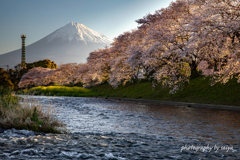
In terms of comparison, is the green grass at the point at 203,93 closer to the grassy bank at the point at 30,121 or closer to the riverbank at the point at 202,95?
the riverbank at the point at 202,95

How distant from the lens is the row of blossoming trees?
757 inches

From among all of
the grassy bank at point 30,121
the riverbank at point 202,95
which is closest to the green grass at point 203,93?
the riverbank at point 202,95

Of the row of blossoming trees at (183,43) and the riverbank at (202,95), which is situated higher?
the row of blossoming trees at (183,43)

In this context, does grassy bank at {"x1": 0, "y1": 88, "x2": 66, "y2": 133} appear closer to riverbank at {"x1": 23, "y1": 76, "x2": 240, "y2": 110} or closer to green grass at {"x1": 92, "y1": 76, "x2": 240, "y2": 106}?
riverbank at {"x1": 23, "y1": 76, "x2": 240, "y2": 110}

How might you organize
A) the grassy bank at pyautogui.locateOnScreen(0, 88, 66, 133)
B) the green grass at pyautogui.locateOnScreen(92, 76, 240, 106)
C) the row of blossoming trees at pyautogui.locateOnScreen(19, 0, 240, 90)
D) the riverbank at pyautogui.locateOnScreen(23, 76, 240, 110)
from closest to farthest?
the grassy bank at pyautogui.locateOnScreen(0, 88, 66, 133) → the riverbank at pyautogui.locateOnScreen(23, 76, 240, 110) → the row of blossoming trees at pyautogui.locateOnScreen(19, 0, 240, 90) → the green grass at pyautogui.locateOnScreen(92, 76, 240, 106)

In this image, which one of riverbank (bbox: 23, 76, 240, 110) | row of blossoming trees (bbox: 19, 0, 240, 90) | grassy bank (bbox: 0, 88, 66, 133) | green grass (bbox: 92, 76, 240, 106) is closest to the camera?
grassy bank (bbox: 0, 88, 66, 133)

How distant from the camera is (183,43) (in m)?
26.1

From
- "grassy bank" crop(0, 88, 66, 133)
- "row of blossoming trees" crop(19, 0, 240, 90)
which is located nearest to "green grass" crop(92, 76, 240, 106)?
"row of blossoming trees" crop(19, 0, 240, 90)

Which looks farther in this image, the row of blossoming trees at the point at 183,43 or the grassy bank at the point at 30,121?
the row of blossoming trees at the point at 183,43

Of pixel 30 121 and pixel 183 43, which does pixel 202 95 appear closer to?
pixel 183 43

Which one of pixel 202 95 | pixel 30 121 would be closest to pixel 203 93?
pixel 202 95

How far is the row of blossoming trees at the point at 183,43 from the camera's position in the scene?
1922 cm

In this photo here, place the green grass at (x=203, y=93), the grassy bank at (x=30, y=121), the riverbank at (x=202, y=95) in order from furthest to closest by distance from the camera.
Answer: the green grass at (x=203, y=93) → the riverbank at (x=202, y=95) → the grassy bank at (x=30, y=121)

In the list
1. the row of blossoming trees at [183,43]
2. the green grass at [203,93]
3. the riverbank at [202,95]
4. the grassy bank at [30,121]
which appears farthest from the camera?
the green grass at [203,93]
